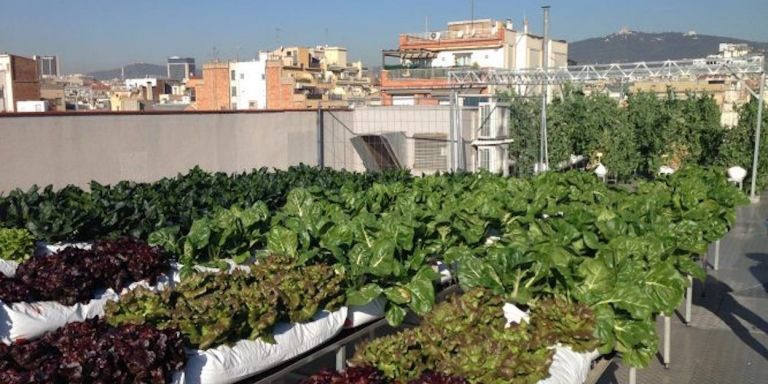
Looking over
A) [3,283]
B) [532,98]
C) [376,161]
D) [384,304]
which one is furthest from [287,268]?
[532,98]

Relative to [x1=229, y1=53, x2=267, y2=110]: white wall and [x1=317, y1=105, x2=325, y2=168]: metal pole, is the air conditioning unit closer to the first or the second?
[x1=317, y1=105, x2=325, y2=168]: metal pole

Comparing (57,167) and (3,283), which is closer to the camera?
(3,283)

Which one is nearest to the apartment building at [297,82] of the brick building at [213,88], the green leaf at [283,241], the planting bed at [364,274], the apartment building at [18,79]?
the brick building at [213,88]

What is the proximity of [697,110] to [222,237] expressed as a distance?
716 inches

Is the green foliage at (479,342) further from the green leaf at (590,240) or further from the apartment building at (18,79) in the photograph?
the apartment building at (18,79)

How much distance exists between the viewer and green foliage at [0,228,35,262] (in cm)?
590

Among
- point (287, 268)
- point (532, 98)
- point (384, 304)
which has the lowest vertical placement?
point (384, 304)

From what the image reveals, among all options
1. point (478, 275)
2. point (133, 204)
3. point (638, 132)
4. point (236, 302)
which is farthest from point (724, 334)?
point (638, 132)

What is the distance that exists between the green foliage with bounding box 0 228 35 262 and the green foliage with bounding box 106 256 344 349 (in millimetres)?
2038

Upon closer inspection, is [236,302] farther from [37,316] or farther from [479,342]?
[479,342]

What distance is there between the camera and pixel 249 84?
1964 inches

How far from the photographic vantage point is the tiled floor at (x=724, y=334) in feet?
22.4

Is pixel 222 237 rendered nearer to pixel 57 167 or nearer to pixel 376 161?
pixel 57 167

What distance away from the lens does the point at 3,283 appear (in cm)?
482
